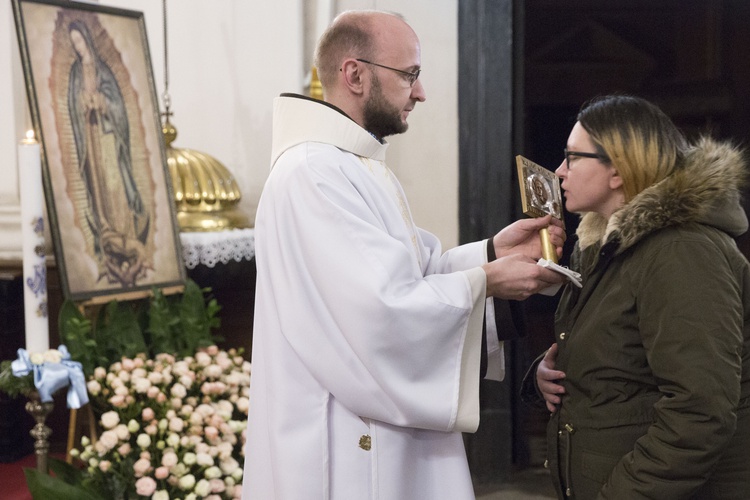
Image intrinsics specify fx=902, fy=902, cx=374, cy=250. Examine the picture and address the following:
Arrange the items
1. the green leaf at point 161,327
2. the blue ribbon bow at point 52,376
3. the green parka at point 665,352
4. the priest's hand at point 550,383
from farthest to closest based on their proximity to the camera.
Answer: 1. the green leaf at point 161,327
2. the blue ribbon bow at point 52,376
3. the priest's hand at point 550,383
4. the green parka at point 665,352

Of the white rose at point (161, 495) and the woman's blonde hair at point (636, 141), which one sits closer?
the woman's blonde hair at point (636, 141)

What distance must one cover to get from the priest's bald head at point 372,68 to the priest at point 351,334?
0.29ft

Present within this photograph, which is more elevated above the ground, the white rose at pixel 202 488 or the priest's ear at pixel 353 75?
the priest's ear at pixel 353 75

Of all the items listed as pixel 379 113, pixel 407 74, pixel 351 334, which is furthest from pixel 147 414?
pixel 407 74

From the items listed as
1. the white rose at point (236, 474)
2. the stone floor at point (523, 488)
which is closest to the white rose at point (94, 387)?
the white rose at point (236, 474)

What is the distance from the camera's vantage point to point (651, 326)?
1.82 m

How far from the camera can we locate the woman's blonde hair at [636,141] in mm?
1989

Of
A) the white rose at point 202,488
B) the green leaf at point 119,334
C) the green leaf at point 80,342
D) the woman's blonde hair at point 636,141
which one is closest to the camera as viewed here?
the woman's blonde hair at point 636,141

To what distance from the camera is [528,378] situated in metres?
2.34

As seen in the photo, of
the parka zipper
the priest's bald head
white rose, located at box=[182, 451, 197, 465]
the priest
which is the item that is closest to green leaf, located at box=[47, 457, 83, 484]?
white rose, located at box=[182, 451, 197, 465]

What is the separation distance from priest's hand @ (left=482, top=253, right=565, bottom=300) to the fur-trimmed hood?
0.62 ft

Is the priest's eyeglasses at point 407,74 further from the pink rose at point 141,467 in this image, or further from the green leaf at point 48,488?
the green leaf at point 48,488

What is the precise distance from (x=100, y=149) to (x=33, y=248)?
2.81 feet

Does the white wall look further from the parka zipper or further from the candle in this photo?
the parka zipper
